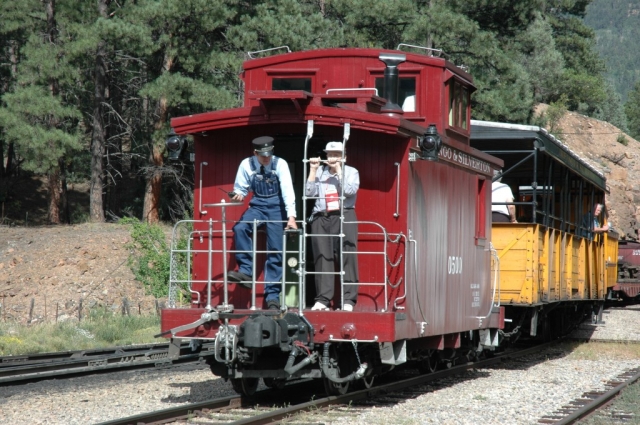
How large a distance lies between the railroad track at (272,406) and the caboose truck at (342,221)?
24 cm

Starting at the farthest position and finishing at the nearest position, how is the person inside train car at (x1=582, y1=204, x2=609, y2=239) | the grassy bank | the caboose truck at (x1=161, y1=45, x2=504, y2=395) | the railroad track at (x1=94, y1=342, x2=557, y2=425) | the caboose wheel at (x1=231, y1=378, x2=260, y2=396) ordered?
the person inside train car at (x1=582, y1=204, x2=609, y2=239) < the grassy bank < the caboose wheel at (x1=231, y1=378, x2=260, y2=396) < the caboose truck at (x1=161, y1=45, x2=504, y2=395) < the railroad track at (x1=94, y1=342, x2=557, y2=425)

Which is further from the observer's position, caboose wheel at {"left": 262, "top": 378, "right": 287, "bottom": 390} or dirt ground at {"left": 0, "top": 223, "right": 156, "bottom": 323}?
dirt ground at {"left": 0, "top": 223, "right": 156, "bottom": 323}

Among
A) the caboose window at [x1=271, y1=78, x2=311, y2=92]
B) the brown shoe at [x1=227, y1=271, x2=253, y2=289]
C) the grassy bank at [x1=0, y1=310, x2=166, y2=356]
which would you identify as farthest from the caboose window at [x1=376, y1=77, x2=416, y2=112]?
the grassy bank at [x1=0, y1=310, x2=166, y2=356]

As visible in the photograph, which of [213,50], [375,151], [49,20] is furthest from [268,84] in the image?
[49,20]

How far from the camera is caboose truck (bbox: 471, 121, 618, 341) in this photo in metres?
15.1

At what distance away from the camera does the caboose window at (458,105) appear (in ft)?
39.7

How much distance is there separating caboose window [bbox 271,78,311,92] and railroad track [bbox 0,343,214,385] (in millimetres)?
3621

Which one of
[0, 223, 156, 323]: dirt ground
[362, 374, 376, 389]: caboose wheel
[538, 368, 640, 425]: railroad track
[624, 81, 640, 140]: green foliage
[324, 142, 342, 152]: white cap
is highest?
[624, 81, 640, 140]: green foliage

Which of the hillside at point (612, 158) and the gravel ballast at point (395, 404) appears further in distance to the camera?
the hillside at point (612, 158)

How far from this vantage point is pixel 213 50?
102 feet

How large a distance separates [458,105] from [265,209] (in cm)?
375

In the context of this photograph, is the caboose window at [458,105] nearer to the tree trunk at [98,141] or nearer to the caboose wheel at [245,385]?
the caboose wheel at [245,385]

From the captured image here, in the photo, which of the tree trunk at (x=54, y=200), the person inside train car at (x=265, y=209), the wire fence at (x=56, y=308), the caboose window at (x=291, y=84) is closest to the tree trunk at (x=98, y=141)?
the tree trunk at (x=54, y=200)

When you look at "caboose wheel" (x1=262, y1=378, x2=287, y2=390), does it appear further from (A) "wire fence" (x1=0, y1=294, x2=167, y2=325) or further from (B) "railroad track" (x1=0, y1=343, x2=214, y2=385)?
(A) "wire fence" (x1=0, y1=294, x2=167, y2=325)
